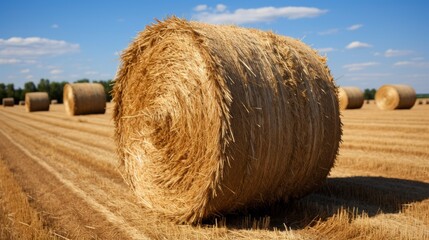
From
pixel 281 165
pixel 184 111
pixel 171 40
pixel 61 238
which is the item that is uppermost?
pixel 171 40

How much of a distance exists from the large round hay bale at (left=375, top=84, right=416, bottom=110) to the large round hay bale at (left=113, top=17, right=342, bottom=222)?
19348mm

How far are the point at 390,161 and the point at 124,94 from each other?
5.33 meters

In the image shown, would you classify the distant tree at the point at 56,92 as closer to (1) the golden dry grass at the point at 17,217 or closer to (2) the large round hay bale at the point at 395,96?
(2) the large round hay bale at the point at 395,96

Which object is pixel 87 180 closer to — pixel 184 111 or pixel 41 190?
pixel 41 190

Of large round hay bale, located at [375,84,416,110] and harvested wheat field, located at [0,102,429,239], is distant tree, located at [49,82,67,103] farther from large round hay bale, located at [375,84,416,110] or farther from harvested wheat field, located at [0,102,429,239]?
harvested wheat field, located at [0,102,429,239]

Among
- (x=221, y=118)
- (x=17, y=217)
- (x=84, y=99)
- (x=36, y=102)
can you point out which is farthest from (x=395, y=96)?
(x=36, y=102)

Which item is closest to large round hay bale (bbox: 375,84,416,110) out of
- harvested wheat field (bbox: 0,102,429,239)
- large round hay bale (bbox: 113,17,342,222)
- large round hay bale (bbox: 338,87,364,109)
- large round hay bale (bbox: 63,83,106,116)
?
large round hay bale (bbox: 338,87,364,109)

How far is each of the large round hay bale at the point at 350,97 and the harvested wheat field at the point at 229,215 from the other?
1595cm

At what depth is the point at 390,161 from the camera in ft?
26.2

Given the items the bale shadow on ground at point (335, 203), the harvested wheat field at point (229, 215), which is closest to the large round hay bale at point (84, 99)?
the harvested wheat field at point (229, 215)

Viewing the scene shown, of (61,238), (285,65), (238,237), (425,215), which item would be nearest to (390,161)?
(425,215)

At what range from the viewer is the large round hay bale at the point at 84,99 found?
70.4 feet

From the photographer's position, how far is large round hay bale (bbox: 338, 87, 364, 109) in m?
24.9

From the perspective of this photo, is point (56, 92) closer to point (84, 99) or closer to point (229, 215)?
point (84, 99)
